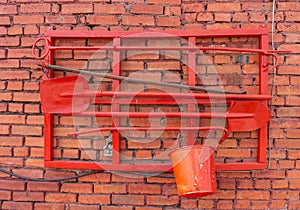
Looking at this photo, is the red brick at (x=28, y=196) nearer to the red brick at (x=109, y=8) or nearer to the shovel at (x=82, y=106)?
the shovel at (x=82, y=106)

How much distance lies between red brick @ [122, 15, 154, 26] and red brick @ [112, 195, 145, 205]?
1.08 meters

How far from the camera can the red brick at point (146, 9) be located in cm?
205

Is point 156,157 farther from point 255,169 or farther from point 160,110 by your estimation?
point 255,169

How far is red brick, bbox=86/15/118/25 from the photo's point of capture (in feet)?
6.77

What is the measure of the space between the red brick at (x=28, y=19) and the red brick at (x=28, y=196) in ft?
3.57

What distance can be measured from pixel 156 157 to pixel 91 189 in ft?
1.50

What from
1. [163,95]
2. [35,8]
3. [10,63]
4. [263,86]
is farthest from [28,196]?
[263,86]

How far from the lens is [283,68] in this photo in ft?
6.64

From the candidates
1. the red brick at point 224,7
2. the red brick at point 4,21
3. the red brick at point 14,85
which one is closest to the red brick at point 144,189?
the red brick at point 14,85

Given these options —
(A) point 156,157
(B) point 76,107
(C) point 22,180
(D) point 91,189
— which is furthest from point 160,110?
(C) point 22,180

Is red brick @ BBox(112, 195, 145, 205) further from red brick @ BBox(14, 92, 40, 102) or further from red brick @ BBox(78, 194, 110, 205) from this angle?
red brick @ BBox(14, 92, 40, 102)

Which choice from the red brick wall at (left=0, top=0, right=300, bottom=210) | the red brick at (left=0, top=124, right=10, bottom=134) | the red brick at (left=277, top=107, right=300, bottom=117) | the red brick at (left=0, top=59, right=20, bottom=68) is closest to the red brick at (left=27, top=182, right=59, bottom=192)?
the red brick wall at (left=0, top=0, right=300, bottom=210)

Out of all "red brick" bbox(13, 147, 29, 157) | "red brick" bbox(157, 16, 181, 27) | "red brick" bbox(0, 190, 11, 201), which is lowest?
"red brick" bbox(0, 190, 11, 201)

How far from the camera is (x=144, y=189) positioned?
2.06 meters
